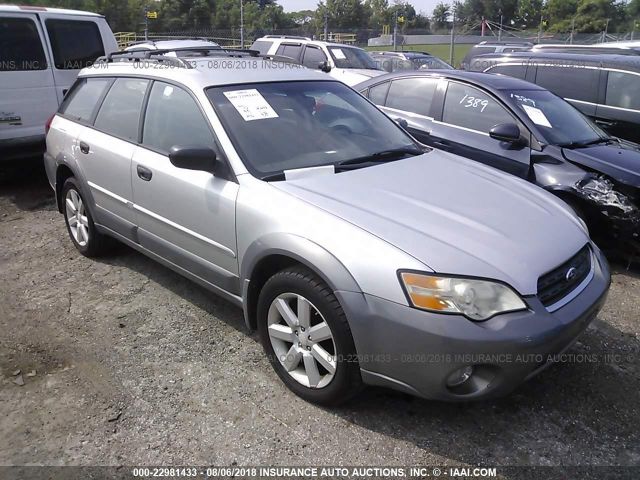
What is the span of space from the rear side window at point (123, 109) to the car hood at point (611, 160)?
11.7 feet

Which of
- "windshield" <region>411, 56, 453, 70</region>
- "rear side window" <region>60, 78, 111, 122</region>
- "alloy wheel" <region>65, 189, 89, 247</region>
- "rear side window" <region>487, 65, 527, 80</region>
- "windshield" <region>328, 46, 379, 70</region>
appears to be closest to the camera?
"rear side window" <region>60, 78, 111, 122</region>

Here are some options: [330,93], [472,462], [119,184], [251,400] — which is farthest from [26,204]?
[472,462]

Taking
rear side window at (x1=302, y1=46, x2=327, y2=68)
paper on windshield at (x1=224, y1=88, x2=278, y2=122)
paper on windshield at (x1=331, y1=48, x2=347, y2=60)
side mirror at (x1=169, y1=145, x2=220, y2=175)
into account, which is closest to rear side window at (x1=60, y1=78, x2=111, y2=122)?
paper on windshield at (x1=224, y1=88, x2=278, y2=122)

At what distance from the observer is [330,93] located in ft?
12.6

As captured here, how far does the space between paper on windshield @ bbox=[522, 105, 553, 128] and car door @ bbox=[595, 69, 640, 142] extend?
2.09m

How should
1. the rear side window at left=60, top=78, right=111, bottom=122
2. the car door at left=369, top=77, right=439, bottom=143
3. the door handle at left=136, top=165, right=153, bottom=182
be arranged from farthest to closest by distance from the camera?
1. the car door at left=369, top=77, right=439, bottom=143
2. the rear side window at left=60, top=78, right=111, bottom=122
3. the door handle at left=136, top=165, right=153, bottom=182

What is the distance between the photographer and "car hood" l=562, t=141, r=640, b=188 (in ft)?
14.6

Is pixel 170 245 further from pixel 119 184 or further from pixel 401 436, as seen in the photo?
pixel 401 436

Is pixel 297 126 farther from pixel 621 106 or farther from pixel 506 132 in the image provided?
pixel 621 106

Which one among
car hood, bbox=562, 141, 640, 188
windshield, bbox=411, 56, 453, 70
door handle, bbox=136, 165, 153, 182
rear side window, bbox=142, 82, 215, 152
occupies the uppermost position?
windshield, bbox=411, 56, 453, 70

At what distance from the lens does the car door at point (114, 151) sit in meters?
3.85

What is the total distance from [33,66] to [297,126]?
4781 mm

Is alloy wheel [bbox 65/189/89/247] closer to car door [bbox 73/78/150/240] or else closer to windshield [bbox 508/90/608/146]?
car door [bbox 73/78/150/240]

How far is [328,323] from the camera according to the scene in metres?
2.54
